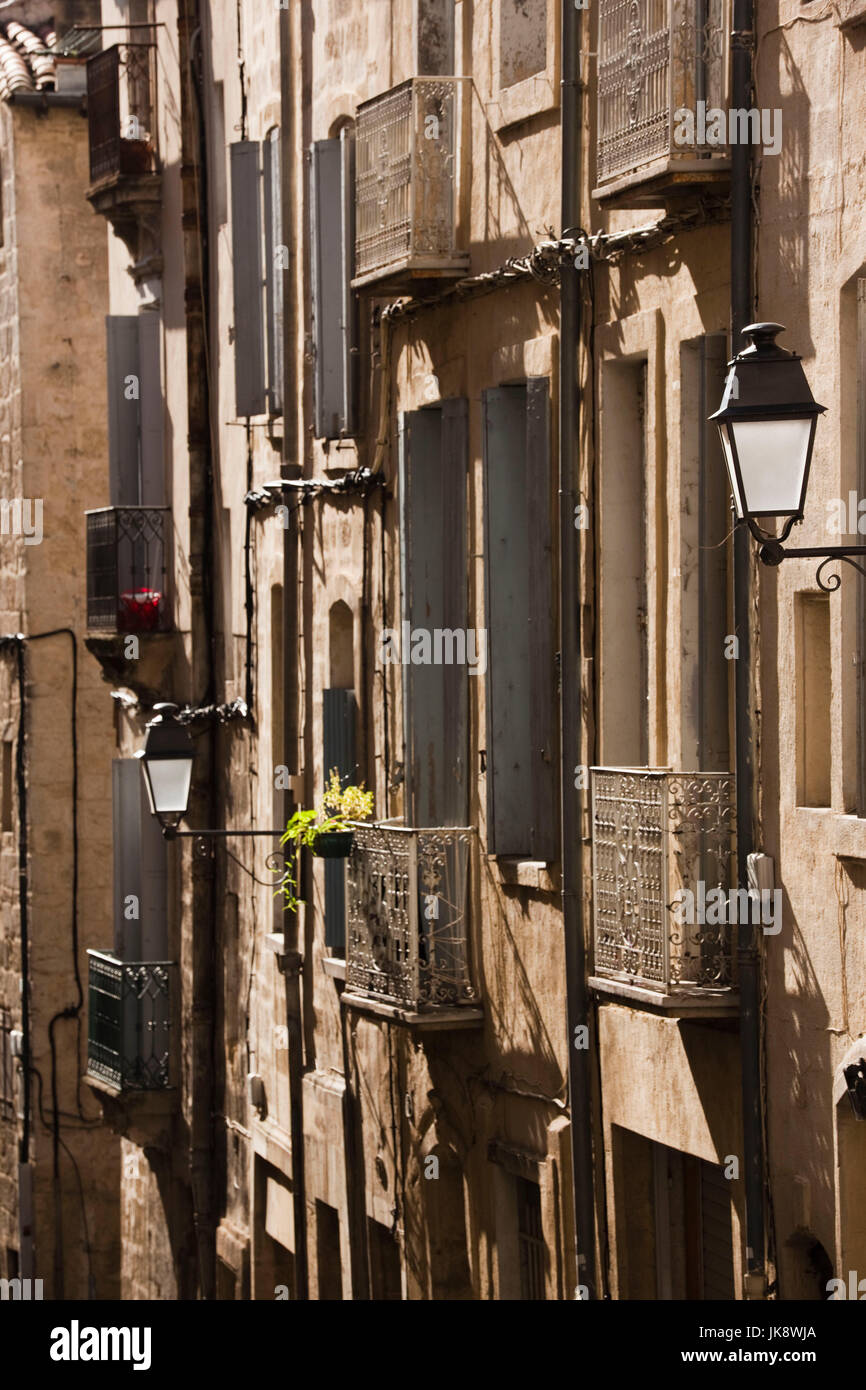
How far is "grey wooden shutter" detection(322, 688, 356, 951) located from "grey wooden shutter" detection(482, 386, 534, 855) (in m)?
2.81

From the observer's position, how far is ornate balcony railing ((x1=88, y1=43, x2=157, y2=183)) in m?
24.2

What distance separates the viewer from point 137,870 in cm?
2430

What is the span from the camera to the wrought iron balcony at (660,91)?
12.6 meters

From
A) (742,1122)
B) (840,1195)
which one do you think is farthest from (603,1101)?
(840,1195)

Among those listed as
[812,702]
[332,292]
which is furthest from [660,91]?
[332,292]

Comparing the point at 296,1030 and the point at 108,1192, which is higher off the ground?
the point at 296,1030

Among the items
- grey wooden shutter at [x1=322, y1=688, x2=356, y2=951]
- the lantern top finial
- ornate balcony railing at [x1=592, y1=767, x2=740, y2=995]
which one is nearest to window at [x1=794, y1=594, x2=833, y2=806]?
ornate balcony railing at [x1=592, y1=767, x2=740, y2=995]

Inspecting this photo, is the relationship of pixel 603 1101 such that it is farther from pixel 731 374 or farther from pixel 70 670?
Answer: pixel 70 670

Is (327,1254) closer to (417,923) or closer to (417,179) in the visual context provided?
(417,923)

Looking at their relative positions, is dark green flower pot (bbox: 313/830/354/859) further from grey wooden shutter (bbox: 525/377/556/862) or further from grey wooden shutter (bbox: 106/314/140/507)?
grey wooden shutter (bbox: 106/314/140/507)

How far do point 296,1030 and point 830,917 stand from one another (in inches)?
334

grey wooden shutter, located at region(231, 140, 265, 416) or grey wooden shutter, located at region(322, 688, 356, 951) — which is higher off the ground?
grey wooden shutter, located at region(231, 140, 265, 416)

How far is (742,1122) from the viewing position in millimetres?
12906

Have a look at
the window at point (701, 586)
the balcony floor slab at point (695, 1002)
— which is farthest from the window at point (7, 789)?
the balcony floor slab at point (695, 1002)
